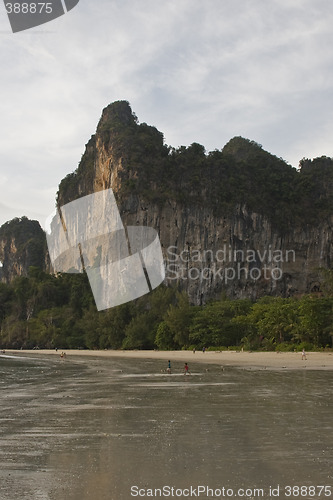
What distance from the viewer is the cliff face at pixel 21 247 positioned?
445 feet

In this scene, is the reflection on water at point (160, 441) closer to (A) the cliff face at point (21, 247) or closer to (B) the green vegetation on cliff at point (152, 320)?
(B) the green vegetation on cliff at point (152, 320)

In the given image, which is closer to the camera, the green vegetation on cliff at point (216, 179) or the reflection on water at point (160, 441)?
the reflection on water at point (160, 441)

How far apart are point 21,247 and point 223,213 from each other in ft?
234

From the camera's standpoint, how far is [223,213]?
293 ft

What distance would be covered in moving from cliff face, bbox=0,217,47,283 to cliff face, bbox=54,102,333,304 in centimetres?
4382

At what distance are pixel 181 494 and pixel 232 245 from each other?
82.1m

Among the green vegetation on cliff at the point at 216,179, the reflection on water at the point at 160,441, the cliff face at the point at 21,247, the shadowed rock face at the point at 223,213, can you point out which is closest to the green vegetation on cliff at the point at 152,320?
the shadowed rock face at the point at 223,213

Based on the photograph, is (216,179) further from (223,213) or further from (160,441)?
(160,441)

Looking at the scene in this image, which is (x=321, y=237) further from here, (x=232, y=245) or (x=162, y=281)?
(x=162, y=281)

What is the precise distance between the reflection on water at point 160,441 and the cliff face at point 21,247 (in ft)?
390

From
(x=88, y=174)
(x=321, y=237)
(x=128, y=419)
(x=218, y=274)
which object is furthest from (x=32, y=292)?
(x=128, y=419)

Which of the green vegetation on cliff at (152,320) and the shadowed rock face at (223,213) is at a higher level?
the shadowed rock face at (223,213)

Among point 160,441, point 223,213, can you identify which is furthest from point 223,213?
point 160,441

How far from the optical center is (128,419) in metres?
12.4
